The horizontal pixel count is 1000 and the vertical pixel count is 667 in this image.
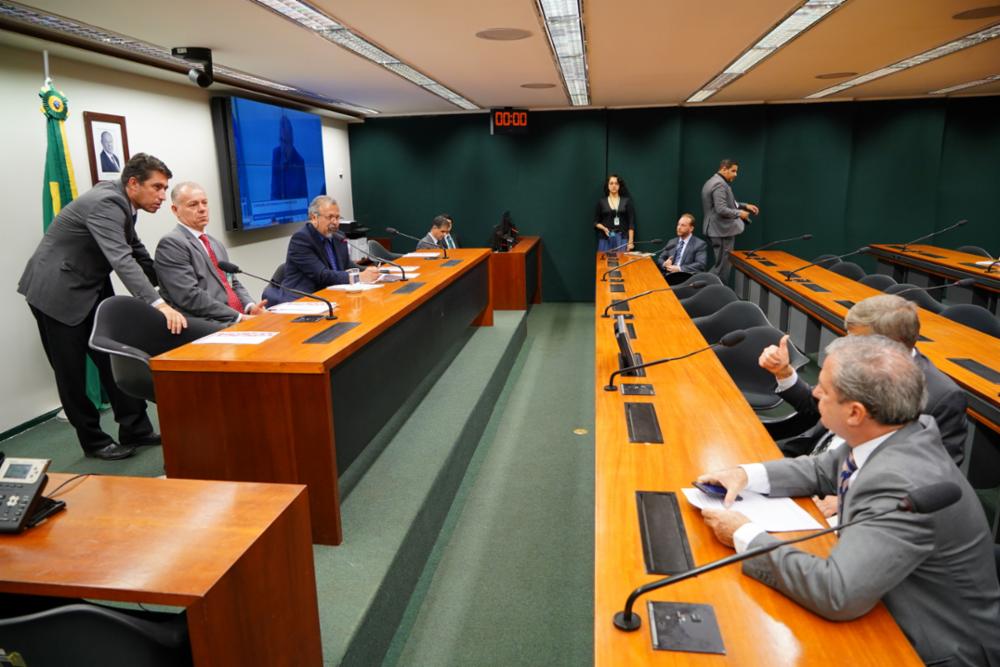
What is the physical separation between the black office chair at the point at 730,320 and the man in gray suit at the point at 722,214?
3.51 m

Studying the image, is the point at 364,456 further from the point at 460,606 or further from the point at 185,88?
the point at 185,88

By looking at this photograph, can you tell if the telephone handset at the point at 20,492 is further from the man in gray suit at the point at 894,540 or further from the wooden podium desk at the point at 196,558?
the man in gray suit at the point at 894,540

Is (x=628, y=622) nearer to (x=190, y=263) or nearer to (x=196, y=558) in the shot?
(x=196, y=558)

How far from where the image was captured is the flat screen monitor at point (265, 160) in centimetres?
630

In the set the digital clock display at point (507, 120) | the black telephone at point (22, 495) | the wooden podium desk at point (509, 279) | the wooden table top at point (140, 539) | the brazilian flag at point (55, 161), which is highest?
the digital clock display at point (507, 120)

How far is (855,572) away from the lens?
4.07ft

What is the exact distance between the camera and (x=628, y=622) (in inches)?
49.5

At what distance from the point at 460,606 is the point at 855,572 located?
1.70 metres

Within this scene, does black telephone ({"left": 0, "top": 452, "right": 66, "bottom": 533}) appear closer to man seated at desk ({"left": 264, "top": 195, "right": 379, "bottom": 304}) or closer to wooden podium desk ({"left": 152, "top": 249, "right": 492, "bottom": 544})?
wooden podium desk ({"left": 152, "top": 249, "right": 492, "bottom": 544})

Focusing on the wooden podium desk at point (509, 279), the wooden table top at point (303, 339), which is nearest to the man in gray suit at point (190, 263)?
the wooden table top at point (303, 339)

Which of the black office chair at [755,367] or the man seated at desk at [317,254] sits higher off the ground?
the man seated at desk at [317,254]

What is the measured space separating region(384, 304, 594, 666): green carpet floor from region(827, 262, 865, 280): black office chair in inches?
125

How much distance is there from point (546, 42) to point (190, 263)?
2881 millimetres

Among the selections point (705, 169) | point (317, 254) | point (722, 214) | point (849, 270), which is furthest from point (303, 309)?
point (705, 169)
